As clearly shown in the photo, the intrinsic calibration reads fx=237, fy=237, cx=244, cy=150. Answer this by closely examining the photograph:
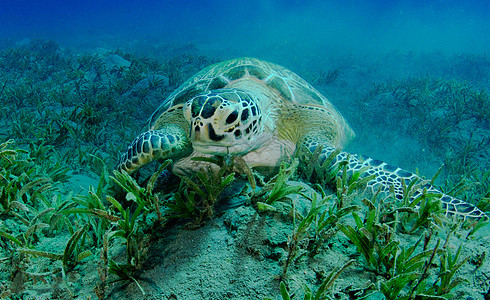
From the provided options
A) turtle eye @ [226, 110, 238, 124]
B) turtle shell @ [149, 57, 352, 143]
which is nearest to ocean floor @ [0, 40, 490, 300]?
turtle eye @ [226, 110, 238, 124]

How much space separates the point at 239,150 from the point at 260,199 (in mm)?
519

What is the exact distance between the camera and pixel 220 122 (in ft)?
5.52

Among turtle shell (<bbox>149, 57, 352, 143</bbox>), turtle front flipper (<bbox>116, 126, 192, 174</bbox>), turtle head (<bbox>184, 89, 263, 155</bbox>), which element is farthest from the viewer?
turtle shell (<bbox>149, 57, 352, 143</bbox>)

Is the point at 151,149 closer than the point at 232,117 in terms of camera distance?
No

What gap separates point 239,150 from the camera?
1.87 metres

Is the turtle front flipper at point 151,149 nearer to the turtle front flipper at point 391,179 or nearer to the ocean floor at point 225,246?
the ocean floor at point 225,246

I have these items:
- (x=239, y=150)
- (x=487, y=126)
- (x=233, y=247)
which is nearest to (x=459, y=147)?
(x=487, y=126)

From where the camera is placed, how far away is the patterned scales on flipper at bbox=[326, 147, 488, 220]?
1.68m

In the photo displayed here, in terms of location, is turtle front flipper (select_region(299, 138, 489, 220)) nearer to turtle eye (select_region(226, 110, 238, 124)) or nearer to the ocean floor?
the ocean floor

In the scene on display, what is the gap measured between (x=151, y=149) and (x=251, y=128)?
39.6 inches

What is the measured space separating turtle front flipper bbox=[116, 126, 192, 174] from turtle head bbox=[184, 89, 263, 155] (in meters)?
0.65

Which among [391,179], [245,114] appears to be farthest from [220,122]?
[391,179]

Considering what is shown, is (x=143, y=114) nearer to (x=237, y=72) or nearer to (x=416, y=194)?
(x=237, y=72)

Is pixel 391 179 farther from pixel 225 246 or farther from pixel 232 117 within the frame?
pixel 225 246
